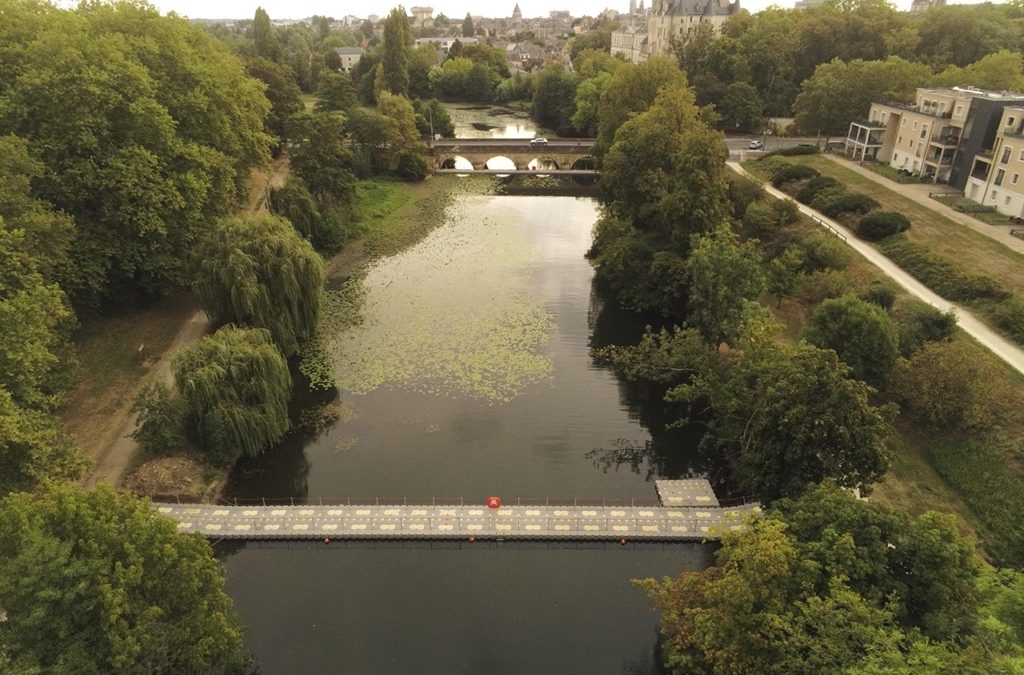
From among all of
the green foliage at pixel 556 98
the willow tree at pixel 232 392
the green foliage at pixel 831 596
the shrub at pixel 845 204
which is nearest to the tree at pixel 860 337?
the green foliage at pixel 831 596

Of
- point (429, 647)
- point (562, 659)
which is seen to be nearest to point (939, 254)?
point (562, 659)

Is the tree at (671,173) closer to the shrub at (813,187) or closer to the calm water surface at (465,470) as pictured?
the calm water surface at (465,470)

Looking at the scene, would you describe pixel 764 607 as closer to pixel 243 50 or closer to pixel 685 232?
pixel 685 232

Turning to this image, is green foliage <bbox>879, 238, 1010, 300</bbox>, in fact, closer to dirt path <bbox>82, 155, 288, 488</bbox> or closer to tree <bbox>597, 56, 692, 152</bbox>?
tree <bbox>597, 56, 692, 152</bbox>

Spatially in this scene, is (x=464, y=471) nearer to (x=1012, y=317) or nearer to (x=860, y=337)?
(x=860, y=337)

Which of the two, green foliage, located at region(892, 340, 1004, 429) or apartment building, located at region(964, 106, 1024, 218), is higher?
apartment building, located at region(964, 106, 1024, 218)

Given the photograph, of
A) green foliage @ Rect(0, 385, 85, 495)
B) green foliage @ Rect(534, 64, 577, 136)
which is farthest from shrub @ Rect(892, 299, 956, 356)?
green foliage @ Rect(534, 64, 577, 136)
